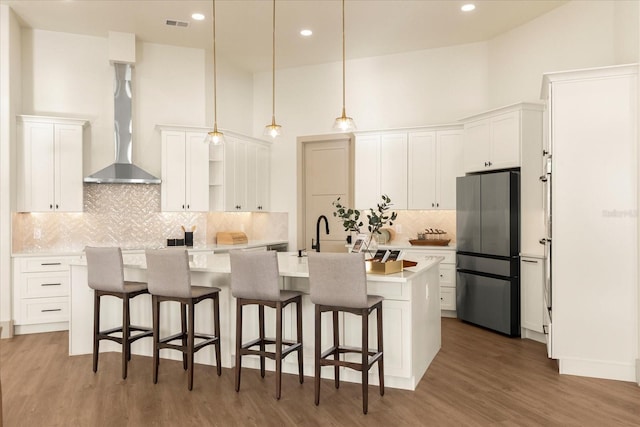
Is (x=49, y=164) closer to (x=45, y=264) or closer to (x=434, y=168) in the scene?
(x=45, y=264)

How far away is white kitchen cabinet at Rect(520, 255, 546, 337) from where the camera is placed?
5270 mm

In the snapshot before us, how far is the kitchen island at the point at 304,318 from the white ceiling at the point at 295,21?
2965 mm

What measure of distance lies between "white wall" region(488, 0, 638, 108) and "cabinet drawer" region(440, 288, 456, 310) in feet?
8.56

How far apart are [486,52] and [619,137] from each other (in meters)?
3.12

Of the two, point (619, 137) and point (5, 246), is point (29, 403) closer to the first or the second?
point (5, 246)

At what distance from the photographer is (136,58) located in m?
6.82

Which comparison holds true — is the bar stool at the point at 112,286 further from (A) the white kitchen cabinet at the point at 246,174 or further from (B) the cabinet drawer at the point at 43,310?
(A) the white kitchen cabinet at the point at 246,174

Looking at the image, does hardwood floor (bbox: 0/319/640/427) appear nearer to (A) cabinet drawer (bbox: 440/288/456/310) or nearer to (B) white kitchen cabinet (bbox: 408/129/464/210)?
(A) cabinet drawer (bbox: 440/288/456/310)

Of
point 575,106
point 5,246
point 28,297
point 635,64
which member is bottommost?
point 28,297

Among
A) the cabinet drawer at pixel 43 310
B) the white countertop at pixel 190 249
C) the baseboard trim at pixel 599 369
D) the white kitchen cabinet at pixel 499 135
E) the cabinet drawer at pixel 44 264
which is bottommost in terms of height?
the baseboard trim at pixel 599 369

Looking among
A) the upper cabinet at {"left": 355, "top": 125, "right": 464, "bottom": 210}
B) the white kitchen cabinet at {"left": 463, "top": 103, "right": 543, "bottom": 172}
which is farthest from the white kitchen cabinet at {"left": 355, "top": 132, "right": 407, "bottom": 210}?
the white kitchen cabinet at {"left": 463, "top": 103, "right": 543, "bottom": 172}

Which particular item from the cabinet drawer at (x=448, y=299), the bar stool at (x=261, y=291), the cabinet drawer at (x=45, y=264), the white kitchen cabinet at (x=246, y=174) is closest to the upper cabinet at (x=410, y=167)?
the cabinet drawer at (x=448, y=299)

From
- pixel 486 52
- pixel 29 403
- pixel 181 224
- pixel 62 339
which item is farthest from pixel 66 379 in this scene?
pixel 486 52

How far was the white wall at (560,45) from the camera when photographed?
4.82 meters
